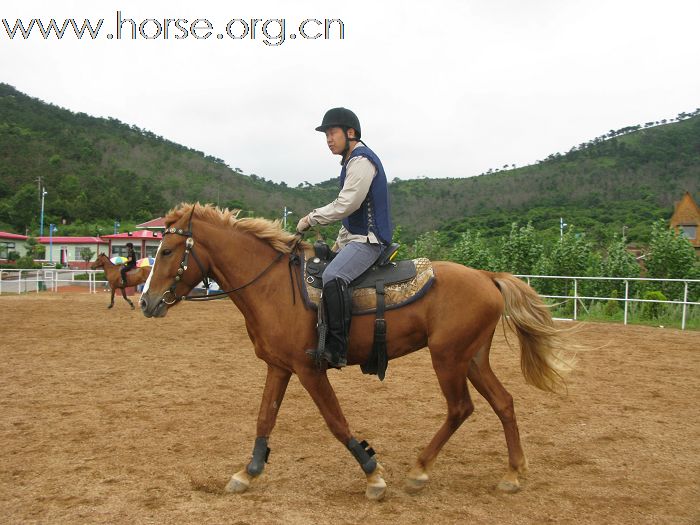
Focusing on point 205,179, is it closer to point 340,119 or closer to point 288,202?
point 288,202

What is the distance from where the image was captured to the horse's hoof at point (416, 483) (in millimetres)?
3840

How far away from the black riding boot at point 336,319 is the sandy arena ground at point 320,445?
0.99 m

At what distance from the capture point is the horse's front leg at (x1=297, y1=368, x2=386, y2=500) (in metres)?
3.74

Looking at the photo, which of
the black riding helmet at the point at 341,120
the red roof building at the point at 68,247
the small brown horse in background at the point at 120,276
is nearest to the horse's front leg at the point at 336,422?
the black riding helmet at the point at 341,120

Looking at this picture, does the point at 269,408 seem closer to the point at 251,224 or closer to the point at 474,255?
the point at 251,224

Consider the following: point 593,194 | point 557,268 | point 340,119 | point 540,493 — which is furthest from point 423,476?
point 593,194

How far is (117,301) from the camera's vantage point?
21.3 metres

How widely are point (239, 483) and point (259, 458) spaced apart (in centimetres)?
22

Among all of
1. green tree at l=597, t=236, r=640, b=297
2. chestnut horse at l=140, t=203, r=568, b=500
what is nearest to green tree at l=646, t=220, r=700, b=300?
green tree at l=597, t=236, r=640, b=297

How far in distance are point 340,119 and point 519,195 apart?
85.9m

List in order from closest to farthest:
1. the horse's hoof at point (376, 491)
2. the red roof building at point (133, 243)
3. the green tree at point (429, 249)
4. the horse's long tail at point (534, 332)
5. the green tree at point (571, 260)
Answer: the horse's hoof at point (376, 491)
the horse's long tail at point (534, 332)
the green tree at point (571, 260)
the green tree at point (429, 249)
the red roof building at point (133, 243)

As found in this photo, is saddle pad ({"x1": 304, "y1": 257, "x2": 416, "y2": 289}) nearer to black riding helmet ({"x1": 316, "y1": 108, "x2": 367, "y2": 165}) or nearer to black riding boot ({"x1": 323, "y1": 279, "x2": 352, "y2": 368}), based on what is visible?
black riding boot ({"x1": 323, "y1": 279, "x2": 352, "y2": 368})

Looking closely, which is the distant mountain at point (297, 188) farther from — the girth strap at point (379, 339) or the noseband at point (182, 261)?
the noseband at point (182, 261)

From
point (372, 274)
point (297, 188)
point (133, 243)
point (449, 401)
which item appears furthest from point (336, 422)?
point (297, 188)
